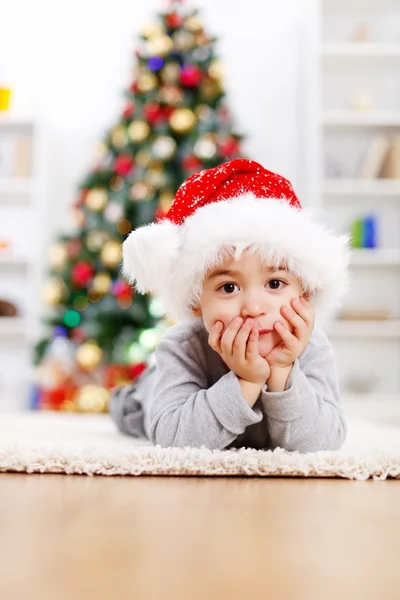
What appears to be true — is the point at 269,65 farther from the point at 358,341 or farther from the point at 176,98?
A: the point at 358,341

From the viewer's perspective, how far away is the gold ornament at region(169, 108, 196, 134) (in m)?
3.29

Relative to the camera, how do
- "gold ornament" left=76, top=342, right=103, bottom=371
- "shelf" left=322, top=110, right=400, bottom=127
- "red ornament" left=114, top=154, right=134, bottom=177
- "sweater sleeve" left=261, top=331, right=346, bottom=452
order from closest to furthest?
"sweater sleeve" left=261, top=331, right=346, bottom=452, "gold ornament" left=76, top=342, right=103, bottom=371, "red ornament" left=114, top=154, right=134, bottom=177, "shelf" left=322, top=110, right=400, bottom=127

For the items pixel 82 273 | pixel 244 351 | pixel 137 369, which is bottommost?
pixel 137 369

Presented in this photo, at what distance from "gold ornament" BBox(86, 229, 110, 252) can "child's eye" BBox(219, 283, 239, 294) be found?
230 cm

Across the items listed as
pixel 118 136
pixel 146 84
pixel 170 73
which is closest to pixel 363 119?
pixel 170 73

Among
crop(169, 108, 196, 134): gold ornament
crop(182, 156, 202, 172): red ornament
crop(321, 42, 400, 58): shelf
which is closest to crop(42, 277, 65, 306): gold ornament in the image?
crop(182, 156, 202, 172): red ornament

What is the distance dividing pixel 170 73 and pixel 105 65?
61 centimetres

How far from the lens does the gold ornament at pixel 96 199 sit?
3.31 meters

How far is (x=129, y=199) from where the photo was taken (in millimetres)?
3256

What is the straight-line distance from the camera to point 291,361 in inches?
39.3

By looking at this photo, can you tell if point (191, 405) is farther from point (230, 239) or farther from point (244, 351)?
point (230, 239)

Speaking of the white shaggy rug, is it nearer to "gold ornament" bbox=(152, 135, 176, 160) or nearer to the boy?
the boy

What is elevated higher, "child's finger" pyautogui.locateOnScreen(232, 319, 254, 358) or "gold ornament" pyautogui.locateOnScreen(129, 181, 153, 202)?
"gold ornament" pyautogui.locateOnScreen(129, 181, 153, 202)

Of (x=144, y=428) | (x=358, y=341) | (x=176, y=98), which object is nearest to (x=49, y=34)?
(x=176, y=98)
